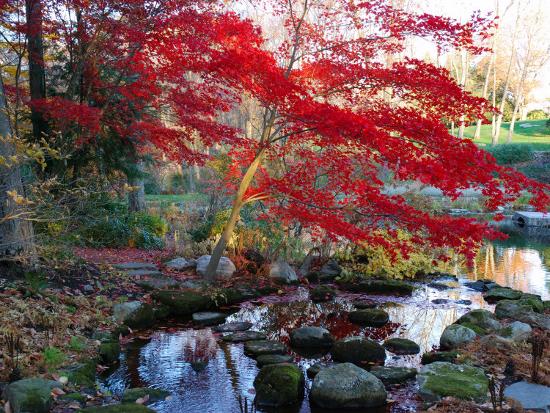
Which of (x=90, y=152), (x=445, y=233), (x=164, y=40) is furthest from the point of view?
(x=90, y=152)

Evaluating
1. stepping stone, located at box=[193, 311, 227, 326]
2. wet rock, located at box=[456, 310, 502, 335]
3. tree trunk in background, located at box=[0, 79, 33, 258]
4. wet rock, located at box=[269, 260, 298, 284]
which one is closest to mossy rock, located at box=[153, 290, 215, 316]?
stepping stone, located at box=[193, 311, 227, 326]

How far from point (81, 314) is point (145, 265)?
3360 millimetres

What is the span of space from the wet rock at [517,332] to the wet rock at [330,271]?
15.5 feet

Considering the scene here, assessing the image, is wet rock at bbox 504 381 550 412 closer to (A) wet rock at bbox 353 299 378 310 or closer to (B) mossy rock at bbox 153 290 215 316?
(A) wet rock at bbox 353 299 378 310

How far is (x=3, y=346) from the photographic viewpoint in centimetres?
541

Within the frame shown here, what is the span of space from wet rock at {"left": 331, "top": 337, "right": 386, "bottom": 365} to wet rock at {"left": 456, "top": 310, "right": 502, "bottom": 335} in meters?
1.74

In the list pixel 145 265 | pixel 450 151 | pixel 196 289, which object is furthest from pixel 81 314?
pixel 450 151

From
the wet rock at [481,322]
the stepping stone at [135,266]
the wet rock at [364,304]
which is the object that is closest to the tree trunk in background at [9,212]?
the stepping stone at [135,266]

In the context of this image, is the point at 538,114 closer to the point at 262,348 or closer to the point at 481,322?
the point at 481,322

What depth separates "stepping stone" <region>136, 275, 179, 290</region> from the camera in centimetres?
902

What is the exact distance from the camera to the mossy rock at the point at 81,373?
5277 millimetres

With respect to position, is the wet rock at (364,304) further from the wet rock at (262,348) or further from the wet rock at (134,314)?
the wet rock at (134,314)

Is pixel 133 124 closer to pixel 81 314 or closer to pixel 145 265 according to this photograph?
pixel 145 265

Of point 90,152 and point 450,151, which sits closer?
point 450,151
